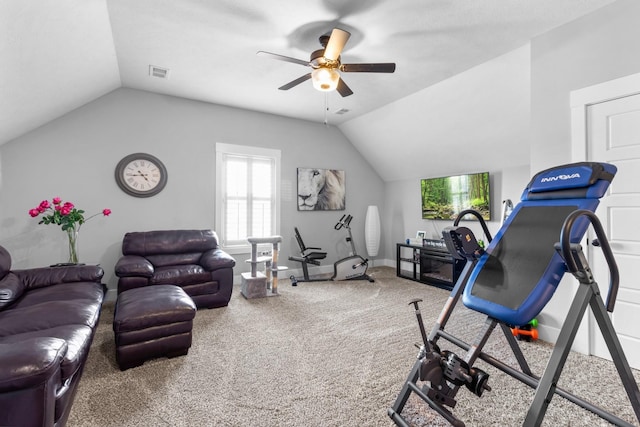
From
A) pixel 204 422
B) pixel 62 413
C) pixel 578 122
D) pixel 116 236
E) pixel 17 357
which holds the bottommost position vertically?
pixel 204 422

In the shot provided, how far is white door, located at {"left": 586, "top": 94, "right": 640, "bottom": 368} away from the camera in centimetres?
234

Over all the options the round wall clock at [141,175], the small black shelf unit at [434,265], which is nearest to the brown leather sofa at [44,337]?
the round wall clock at [141,175]

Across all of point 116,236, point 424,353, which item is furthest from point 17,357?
point 116,236

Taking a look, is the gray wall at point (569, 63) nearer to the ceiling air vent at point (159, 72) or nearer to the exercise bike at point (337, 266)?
Result: the exercise bike at point (337, 266)

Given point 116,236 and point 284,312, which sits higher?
point 116,236

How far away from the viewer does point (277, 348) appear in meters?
2.69

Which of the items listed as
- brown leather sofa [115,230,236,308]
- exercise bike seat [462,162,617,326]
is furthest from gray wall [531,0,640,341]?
brown leather sofa [115,230,236,308]

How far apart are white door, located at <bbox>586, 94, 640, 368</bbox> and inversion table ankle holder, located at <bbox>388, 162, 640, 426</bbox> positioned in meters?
1.24

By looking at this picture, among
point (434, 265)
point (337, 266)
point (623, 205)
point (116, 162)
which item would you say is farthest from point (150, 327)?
point (434, 265)

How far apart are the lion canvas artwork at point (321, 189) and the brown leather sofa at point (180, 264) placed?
1.92 metres

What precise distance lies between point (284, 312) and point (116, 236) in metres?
2.60

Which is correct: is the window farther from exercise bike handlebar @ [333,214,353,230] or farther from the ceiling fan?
the ceiling fan

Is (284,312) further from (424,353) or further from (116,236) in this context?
(116,236)

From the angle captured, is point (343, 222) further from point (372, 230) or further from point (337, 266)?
point (337, 266)
